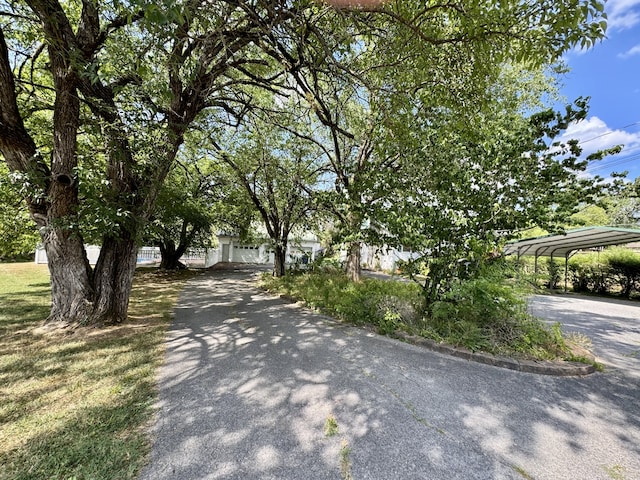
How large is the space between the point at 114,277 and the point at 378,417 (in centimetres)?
504

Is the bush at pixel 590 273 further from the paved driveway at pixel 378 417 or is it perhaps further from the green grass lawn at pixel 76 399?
the green grass lawn at pixel 76 399

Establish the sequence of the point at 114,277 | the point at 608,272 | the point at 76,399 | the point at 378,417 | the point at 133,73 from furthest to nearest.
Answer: the point at 608,272 < the point at 114,277 < the point at 133,73 < the point at 76,399 < the point at 378,417

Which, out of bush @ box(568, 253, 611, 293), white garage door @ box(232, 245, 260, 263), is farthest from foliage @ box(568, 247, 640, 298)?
white garage door @ box(232, 245, 260, 263)

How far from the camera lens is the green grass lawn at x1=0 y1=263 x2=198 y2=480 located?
75.8 inches

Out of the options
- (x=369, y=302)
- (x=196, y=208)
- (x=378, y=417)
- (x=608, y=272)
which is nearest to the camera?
(x=378, y=417)

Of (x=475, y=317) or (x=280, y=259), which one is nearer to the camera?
(x=475, y=317)

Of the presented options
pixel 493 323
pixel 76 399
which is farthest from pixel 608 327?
pixel 76 399

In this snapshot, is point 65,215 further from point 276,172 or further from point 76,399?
point 276,172

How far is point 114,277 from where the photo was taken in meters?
5.05

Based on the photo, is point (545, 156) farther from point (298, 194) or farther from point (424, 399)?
point (298, 194)

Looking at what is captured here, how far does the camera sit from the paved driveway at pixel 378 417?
1.98 meters

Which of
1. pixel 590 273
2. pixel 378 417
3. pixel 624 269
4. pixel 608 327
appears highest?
pixel 624 269

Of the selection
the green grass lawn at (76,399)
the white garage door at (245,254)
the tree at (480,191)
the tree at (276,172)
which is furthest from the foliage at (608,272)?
the white garage door at (245,254)

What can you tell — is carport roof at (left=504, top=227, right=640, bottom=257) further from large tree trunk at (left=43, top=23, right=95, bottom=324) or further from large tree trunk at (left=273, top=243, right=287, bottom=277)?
large tree trunk at (left=43, top=23, right=95, bottom=324)
